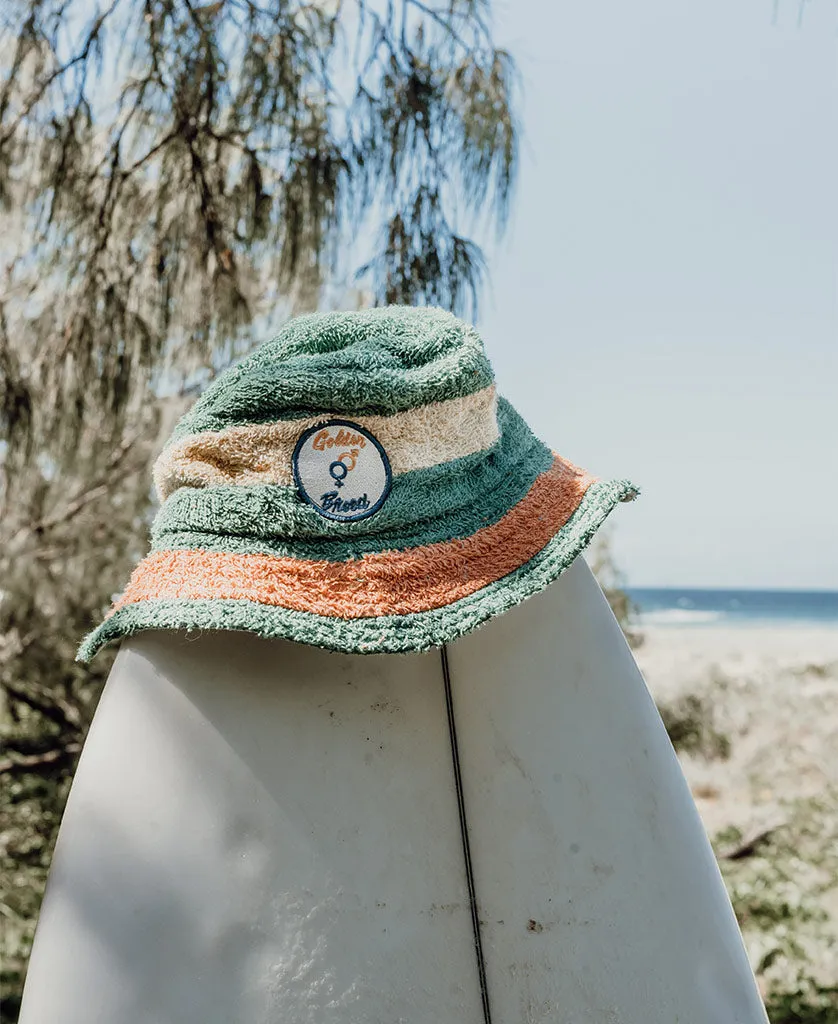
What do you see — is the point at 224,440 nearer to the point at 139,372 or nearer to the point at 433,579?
the point at 433,579

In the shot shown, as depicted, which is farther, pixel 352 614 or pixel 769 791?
pixel 769 791

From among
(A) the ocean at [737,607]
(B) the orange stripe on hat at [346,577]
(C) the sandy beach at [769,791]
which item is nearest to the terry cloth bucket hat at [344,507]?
(B) the orange stripe on hat at [346,577]

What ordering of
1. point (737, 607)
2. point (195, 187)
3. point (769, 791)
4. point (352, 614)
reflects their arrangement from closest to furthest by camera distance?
point (352, 614)
point (195, 187)
point (769, 791)
point (737, 607)

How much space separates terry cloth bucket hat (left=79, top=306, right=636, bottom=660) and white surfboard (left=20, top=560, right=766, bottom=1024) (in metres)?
0.06

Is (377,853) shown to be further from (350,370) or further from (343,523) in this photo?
(350,370)

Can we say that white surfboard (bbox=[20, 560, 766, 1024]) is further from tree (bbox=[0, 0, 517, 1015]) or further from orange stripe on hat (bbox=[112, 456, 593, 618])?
tree (bbox=[0, 0, 517, 1015])

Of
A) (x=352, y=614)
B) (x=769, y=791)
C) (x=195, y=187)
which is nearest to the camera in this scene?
(x=352, y=614)

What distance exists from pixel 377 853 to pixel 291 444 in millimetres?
301

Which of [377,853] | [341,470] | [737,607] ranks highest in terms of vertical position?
[341,470]

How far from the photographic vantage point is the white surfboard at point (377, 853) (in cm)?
65

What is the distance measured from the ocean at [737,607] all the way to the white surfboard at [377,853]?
22.3 m

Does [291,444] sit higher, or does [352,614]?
[291,444]

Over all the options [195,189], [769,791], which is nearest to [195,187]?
[195,189]

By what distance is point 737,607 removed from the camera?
2641cm
